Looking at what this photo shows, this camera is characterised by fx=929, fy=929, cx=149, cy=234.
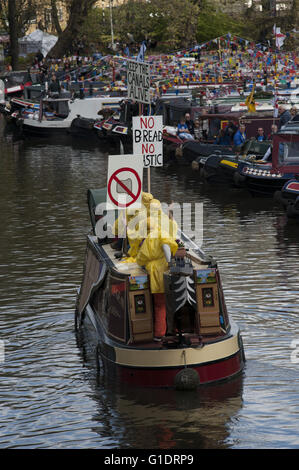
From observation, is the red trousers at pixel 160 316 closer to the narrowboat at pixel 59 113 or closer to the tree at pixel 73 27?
the narrowboat at pixel 59 113

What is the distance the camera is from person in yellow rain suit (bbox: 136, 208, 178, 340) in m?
13.1

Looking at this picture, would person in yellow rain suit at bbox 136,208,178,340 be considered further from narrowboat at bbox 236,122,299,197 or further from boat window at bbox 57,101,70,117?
boat window at bbox 57,101,70,117

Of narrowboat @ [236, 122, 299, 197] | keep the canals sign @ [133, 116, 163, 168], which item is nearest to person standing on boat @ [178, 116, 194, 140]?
narrowboat @ [236, 122, 299, 197]

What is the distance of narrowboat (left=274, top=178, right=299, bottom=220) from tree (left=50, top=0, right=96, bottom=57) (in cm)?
5207

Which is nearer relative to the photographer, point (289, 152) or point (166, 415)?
point (166, 415)

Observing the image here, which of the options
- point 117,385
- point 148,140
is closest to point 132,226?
point 117,385

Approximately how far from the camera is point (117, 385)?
44.5 feet

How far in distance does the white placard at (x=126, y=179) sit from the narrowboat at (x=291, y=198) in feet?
40.1

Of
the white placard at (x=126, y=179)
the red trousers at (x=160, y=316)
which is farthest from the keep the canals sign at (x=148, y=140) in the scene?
the red trousers at (x=160, y=316)

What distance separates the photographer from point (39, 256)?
2264 cm

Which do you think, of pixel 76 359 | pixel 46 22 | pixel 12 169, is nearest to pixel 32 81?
pixel 12 169


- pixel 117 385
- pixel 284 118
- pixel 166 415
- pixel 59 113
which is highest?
pixel 284 118

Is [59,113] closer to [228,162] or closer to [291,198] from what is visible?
[228,162]

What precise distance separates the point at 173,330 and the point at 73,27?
216 ft
